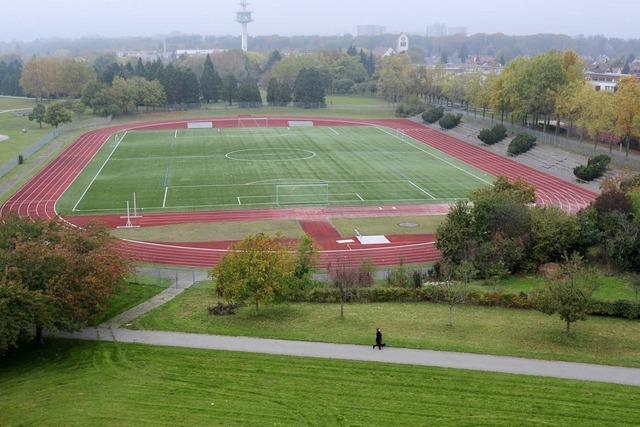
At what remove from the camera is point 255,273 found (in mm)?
30031

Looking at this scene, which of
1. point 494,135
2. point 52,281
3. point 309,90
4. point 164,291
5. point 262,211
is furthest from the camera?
point 309,90

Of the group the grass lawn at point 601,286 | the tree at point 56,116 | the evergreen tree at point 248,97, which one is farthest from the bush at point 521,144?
the tree at point 56,116

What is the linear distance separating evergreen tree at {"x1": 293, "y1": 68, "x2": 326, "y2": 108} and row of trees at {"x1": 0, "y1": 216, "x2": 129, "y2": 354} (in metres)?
100

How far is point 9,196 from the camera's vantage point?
59.4 m

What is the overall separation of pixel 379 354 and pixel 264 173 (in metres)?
45.9

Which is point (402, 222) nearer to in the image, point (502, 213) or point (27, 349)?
point (502, 213)

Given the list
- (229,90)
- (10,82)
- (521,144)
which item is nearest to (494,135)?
(521,144)

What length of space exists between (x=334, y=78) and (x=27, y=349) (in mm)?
133228

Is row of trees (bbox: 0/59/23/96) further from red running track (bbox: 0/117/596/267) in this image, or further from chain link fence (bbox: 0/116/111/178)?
red running track (bbox: 0/117/596/267)

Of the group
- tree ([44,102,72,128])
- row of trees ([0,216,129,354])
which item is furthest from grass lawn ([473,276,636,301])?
tree ([44,102,72,128])

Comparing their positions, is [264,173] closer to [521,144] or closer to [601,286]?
[521,144]

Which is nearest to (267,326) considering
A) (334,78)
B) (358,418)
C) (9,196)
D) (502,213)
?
(358,418)

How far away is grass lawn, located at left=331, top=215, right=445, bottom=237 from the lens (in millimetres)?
49000

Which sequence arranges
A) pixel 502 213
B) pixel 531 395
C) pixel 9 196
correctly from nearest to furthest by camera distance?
pixel 531 395 → pixel 502 213 → pixel 9 196
